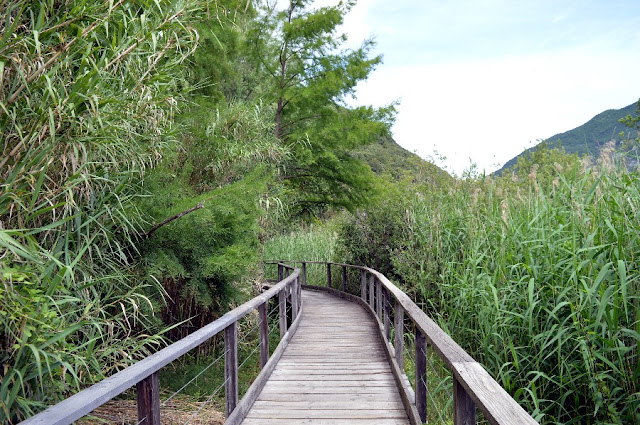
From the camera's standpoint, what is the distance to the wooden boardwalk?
3.38 metres

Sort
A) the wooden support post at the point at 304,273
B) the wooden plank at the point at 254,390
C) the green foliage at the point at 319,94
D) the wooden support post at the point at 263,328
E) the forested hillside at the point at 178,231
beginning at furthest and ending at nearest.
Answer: the wooden support post at the point at 304,273, the green foliage at the point at 319,94, the wooden support post at the point at 263,328, the wooden plank at the point at 254,390, the forested hillside at the point at 178,231

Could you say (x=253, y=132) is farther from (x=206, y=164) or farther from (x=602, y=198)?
(x=602, y=198)

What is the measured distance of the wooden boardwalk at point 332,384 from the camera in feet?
11.1

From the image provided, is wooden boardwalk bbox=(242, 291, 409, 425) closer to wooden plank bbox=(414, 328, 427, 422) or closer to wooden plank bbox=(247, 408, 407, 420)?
wooden plank bbox=(247, 408, 407, 420)

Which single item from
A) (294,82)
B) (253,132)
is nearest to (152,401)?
(253,132)

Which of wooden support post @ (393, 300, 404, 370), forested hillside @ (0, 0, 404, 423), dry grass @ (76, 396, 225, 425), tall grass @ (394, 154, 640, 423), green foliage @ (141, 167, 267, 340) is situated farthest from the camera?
green foliage @ (141, 167, 267, 340)

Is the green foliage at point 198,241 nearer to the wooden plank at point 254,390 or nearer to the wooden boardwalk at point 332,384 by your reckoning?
the wooden plank at point 254,390

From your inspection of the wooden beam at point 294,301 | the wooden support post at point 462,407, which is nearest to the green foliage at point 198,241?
the wooden beam at point 294,301

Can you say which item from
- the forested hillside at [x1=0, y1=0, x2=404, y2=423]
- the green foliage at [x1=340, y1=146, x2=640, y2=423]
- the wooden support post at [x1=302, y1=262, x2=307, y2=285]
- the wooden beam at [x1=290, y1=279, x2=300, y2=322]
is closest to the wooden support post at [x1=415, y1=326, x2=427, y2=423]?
the green foliage at [x1=340, y1=146, x2=640, y2=423]

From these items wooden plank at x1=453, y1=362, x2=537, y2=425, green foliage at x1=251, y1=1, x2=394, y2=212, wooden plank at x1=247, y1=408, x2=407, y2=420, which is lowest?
wooden plank at x1=247, y1=408, x2=407, y2=420

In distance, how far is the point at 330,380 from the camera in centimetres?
442

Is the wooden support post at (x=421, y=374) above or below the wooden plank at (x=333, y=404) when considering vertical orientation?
above

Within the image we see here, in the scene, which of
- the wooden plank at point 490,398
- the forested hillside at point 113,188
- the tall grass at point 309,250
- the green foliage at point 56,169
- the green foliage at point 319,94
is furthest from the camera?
the tall grass at point 309,250

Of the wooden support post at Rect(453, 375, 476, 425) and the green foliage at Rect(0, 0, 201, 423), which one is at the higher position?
the green foliage at Rect(0, 0, 201, 423)
